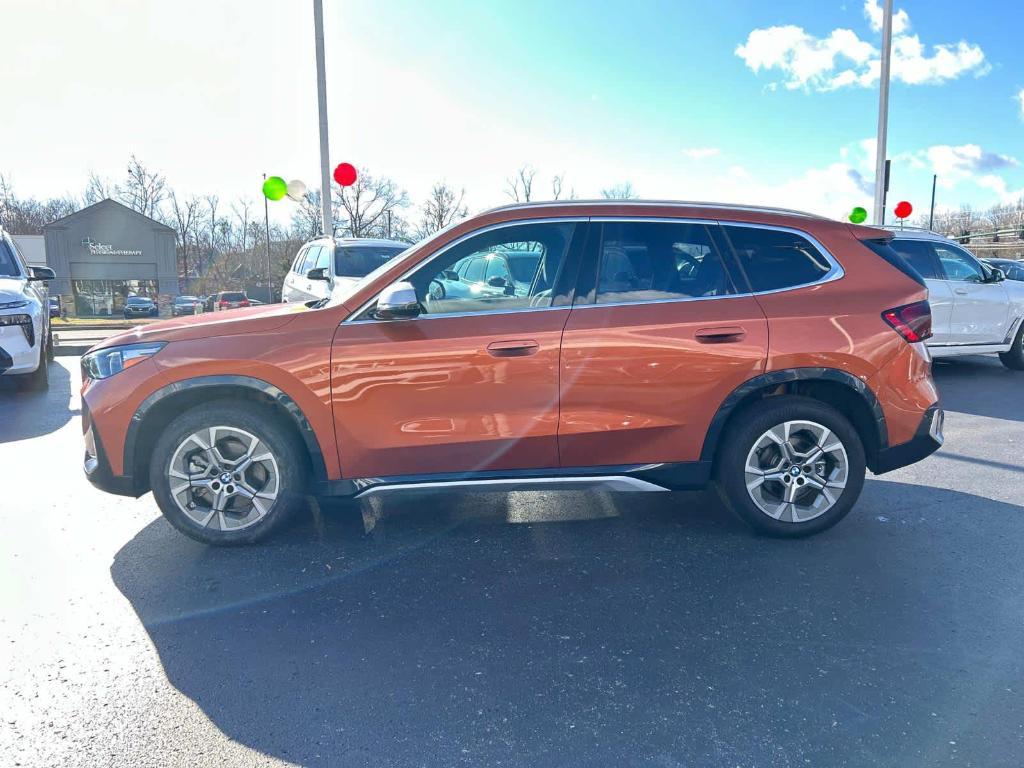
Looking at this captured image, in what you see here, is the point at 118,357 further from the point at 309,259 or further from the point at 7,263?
the point at 309,259

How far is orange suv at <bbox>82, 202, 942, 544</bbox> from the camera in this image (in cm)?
384

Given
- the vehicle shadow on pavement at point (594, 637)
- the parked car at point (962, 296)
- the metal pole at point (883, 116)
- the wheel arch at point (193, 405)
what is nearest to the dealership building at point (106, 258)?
the metal pole at point (883, 116)

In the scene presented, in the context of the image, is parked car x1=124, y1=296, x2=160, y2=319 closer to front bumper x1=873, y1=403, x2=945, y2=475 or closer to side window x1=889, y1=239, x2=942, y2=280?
side window x1=889, y1=239, x2=942, y2=280

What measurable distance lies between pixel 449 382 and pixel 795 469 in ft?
6.77

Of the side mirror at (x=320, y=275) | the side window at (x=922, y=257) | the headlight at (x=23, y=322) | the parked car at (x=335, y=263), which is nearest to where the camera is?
the headlight at (x=23, y=322)

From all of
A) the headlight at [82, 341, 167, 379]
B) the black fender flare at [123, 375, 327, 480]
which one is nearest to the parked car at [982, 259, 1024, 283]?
the black fender flare at [123, 375, 327, 480]

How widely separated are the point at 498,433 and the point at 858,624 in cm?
195

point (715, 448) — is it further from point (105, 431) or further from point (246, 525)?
point (105, 431)

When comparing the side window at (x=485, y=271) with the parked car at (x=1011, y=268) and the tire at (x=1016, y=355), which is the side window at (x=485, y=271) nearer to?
the tire at (x=1016, y=355)

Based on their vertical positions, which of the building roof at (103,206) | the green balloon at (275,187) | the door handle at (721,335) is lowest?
the door handle at (721,335)

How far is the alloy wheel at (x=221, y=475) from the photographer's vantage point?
3.92 metres

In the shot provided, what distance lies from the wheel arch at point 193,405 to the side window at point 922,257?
857 centimetres

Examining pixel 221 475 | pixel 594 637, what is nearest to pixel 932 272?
pixel 594 637

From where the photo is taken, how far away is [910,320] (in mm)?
4160
